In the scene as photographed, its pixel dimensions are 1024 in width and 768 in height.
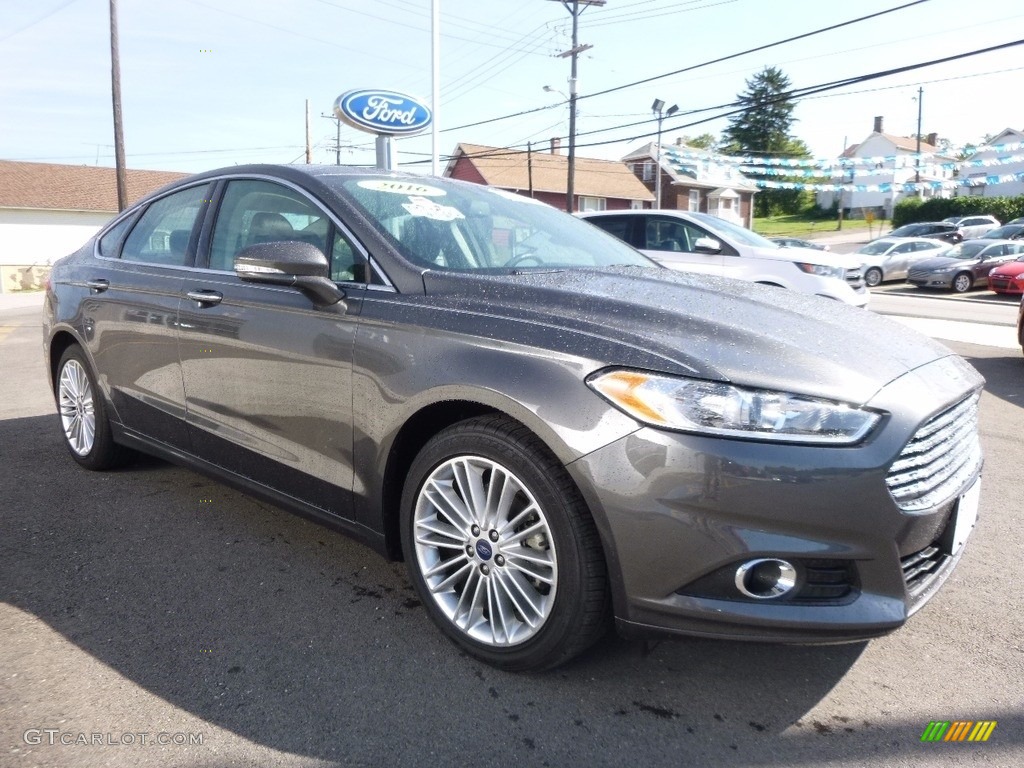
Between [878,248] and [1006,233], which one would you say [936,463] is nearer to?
[878,248]

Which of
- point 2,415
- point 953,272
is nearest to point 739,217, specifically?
point 953,272

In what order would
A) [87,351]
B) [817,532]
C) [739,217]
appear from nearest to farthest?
[817,532] < [87,351] < [739,217]

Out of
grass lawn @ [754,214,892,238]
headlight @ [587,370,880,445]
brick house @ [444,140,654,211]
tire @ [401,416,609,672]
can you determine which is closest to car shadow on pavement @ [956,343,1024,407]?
headlight @ [587,370,880,445]

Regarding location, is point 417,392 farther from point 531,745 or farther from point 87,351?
point 87,351

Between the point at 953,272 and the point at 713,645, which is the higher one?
the point at 953,272

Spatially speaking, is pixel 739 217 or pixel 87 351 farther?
pixel 739 217

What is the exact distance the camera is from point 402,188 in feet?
11.2

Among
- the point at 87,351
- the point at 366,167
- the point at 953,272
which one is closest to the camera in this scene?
the point at 366,167

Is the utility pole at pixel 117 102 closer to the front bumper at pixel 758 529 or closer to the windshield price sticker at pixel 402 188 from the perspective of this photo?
the windshield price sticker at pixel 402 188

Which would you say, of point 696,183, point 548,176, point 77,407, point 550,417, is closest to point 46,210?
point 548,176

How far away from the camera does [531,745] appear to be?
222 cm

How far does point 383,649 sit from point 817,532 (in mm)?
1453

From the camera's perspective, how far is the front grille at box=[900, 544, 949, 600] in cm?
222

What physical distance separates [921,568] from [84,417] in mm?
4243
